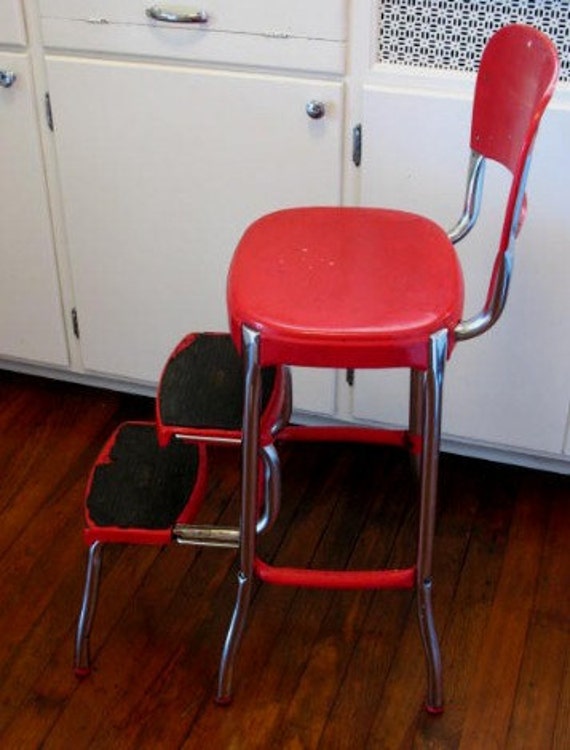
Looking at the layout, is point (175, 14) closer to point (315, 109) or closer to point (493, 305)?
point (315, 109)

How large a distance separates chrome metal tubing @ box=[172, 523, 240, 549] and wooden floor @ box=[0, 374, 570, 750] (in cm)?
23

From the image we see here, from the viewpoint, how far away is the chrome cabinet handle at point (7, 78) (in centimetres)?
186

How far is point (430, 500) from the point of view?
1374 mm

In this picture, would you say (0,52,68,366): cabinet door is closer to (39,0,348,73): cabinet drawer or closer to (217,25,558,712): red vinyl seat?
(39,0,348,73): cabinet drawer

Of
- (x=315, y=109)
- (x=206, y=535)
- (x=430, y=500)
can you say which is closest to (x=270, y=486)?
(x=206, y=535)

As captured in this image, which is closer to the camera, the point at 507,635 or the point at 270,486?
the point at 270,486

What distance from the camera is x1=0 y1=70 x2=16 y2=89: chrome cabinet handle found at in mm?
1862

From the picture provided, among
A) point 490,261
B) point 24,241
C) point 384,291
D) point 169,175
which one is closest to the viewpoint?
point 384,291

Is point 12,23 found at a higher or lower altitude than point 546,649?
higher

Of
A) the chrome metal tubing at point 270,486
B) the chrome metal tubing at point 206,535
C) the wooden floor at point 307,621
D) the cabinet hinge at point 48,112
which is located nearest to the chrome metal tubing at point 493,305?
the chrome metal tubing at point 270,486

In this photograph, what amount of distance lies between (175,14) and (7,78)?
1.17 ft

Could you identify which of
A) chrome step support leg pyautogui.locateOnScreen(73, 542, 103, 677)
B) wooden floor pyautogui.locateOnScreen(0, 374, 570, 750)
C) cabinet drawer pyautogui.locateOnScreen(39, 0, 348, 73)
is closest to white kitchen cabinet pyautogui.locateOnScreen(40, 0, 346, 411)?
cabinet drawer pyautogui.locateOnScreen(39, 0, 348, 73)

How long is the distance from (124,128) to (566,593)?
1.12m

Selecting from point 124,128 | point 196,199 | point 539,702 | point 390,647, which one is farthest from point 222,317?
point 539,702
